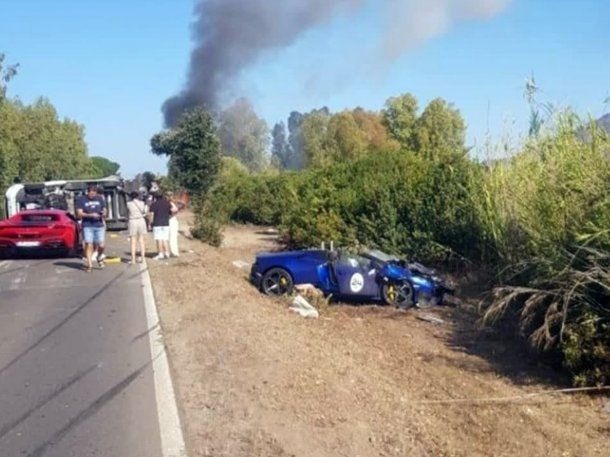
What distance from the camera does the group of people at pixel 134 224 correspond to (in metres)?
17.7

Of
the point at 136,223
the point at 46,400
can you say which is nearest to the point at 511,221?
the point at 136,223

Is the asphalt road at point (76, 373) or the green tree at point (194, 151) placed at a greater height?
the green tree at point (194, 151)

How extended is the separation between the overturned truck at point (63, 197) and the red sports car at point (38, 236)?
38.3 ft

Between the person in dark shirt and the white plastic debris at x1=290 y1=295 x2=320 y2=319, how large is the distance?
389 centimetres

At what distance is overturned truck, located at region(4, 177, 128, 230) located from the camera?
33.5 m

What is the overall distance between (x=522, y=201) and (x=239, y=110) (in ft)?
208

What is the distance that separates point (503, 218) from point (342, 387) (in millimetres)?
9535

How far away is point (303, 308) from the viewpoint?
15.8m

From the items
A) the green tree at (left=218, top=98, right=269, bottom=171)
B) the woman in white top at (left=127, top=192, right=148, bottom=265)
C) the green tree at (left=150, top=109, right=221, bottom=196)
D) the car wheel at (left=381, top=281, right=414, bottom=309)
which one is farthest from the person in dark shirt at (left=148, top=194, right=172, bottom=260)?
the green tree at (left=218, top=98, right=269, bottom=171)

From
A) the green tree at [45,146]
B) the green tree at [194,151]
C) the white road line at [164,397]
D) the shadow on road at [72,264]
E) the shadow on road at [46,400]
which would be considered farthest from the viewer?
the green tree at [45,146]

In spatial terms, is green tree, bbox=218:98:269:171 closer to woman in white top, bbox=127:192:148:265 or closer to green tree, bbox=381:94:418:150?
green tree, bbox=381:94:418:150

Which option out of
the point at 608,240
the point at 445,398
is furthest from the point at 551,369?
the point at 445,398

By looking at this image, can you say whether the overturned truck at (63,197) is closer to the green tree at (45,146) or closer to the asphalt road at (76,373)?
the green tree at (45,146)

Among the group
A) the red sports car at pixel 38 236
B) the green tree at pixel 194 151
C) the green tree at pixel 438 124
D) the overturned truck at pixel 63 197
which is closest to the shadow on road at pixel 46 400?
the red sports car at pixel 38 236
